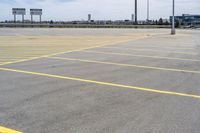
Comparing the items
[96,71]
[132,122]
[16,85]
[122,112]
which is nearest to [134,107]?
[122,112]

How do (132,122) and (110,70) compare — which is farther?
(110,70)

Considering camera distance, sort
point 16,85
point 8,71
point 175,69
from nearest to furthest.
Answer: point 16,85 → point 8,71 → point 175,69

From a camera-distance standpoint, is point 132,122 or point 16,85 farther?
point 16,85

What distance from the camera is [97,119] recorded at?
5355mm

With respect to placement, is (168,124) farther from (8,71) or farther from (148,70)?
(8,71)

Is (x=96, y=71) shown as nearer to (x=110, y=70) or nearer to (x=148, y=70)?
(x=110, y=70)

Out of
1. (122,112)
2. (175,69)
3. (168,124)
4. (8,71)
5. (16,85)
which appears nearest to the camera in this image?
(168,124)

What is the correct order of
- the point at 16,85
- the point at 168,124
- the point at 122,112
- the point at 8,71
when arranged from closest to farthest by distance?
the point at 168,124 < the point at 122,112 < the point at 16,85 < the point at 8,71

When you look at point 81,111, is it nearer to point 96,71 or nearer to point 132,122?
point 132,122

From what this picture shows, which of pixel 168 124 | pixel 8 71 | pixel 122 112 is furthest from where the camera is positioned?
pixel 8 71

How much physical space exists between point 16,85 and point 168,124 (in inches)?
171

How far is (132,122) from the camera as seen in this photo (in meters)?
5.25

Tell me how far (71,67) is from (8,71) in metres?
2.18

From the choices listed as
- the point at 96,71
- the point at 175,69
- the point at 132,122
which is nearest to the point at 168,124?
the point at 132,122
